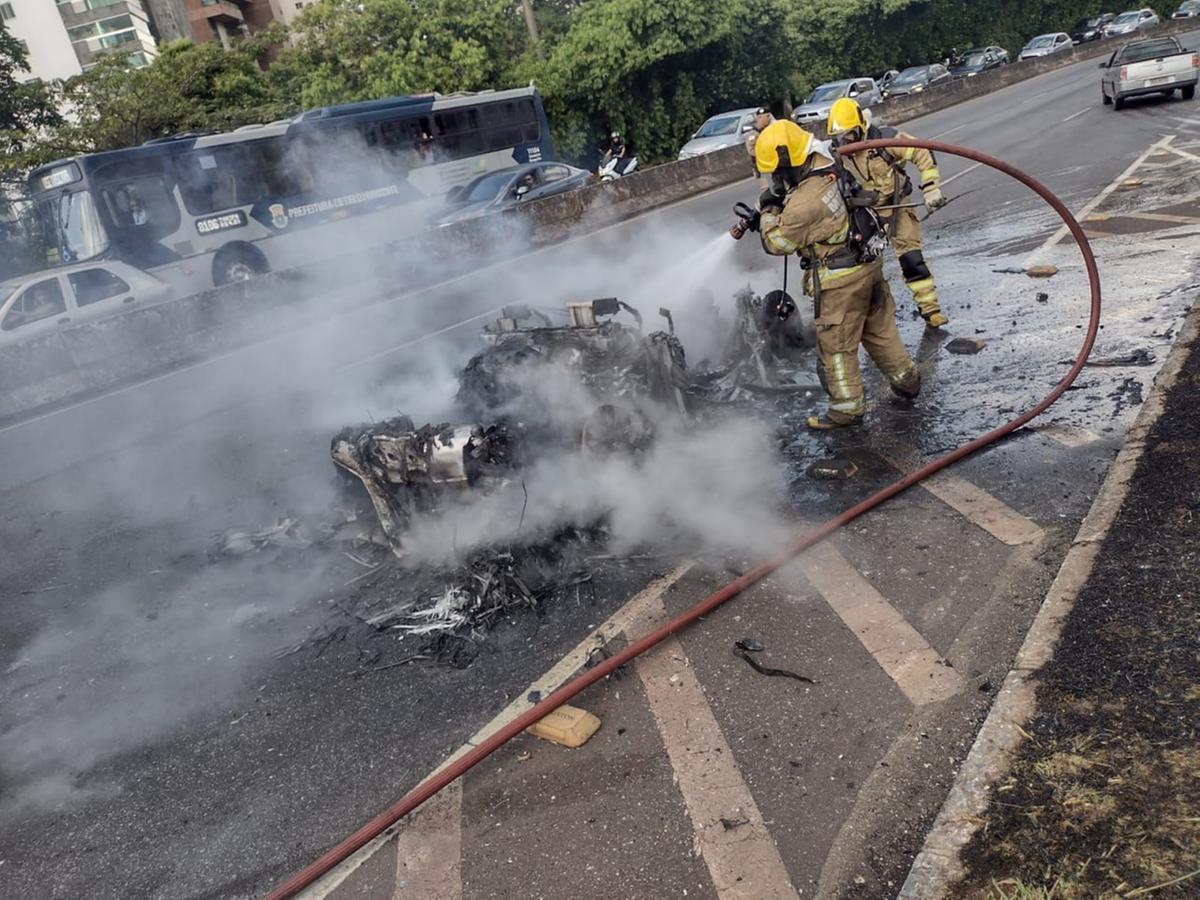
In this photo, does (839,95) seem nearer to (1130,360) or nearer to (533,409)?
(1130,360)

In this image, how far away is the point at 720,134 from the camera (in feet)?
71.2

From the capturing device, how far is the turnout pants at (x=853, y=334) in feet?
16.7

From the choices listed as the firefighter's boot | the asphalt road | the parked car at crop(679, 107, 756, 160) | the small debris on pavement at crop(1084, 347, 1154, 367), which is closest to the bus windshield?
the asphalt road

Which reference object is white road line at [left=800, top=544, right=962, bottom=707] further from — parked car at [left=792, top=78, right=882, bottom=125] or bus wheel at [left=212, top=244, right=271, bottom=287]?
parked car at [left=792, top=78, right=882, bottom=125]

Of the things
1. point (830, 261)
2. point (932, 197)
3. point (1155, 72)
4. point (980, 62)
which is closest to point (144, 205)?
point (932, 197)

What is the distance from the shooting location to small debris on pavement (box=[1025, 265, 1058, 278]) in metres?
7.86

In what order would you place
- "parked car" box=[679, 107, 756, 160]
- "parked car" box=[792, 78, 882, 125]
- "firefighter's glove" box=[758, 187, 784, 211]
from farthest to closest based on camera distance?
"parked car" box=[792, 78, 882, 125] → "parked car" box=[679, 107, 756, 160] → "firefighter's glove" box=[758, 187, 784, 211]

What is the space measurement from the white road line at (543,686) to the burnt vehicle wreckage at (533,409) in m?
1.01

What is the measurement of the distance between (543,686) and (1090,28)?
182 feet

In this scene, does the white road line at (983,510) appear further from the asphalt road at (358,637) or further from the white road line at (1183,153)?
the white road line at (1183,153)

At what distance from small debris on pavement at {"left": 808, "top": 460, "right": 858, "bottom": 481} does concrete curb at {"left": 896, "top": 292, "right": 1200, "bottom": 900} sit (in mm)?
1263

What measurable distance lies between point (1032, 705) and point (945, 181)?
13.0 metres

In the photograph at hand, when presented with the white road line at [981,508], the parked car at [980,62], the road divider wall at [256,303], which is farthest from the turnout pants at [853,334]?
the parked car at [980,62]

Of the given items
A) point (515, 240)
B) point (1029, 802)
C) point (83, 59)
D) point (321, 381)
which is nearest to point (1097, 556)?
point (1029, 802)
